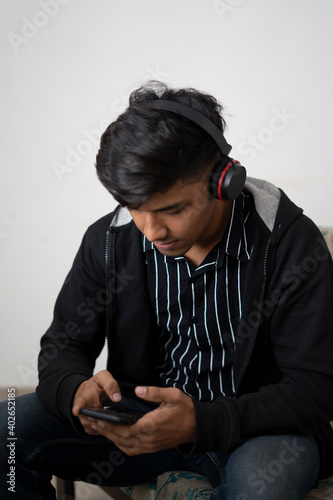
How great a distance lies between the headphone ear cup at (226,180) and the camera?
1.06 meters

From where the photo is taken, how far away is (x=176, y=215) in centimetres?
108

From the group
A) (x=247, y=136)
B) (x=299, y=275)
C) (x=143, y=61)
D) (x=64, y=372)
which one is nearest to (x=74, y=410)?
(x=64, y=372)

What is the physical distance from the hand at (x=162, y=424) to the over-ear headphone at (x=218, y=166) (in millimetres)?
385

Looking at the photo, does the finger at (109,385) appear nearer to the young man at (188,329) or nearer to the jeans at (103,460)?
the young man at (188,329)

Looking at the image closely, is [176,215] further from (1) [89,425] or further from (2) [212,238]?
(1) [89,425]

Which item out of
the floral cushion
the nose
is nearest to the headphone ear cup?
the nose

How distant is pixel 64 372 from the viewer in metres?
1.18

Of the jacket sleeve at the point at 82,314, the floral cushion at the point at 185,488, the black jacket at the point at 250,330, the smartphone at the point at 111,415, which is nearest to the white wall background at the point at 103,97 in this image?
the black jacket at the point at 250,330

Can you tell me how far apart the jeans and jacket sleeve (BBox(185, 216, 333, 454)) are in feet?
0.12

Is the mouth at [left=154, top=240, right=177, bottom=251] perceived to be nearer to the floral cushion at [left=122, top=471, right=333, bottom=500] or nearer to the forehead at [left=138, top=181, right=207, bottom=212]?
the forehead at [left=138, top=181, right=207, bottom=212]

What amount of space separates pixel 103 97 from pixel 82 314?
1.04 meters

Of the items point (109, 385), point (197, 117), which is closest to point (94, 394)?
point (109, 385)

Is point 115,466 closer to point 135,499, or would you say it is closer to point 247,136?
point 135,499

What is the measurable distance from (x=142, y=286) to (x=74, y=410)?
317 millimetres
